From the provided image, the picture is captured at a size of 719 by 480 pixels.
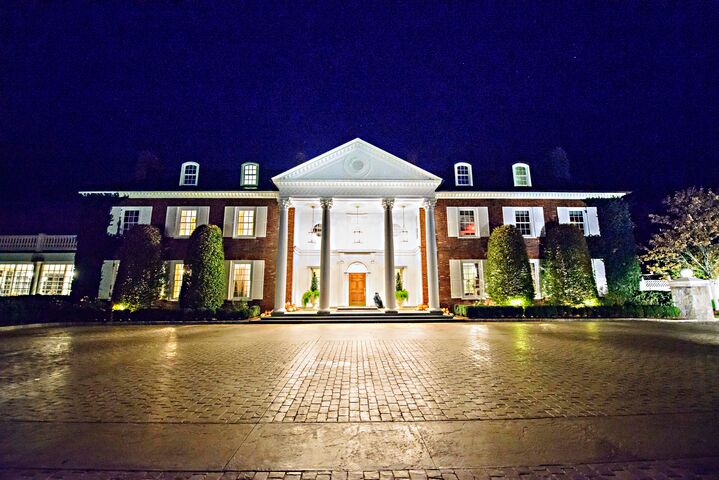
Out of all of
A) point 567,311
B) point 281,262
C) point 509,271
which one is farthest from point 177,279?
point 567,311

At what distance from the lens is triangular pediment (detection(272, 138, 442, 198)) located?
783 inches

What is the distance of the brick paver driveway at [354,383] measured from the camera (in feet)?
12.7

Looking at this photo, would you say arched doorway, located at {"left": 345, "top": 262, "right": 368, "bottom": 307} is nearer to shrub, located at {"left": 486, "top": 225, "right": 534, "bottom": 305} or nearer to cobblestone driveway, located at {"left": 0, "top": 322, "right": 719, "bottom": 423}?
shrub, located at {"left": 486, "top": 225, "right": 534, "bottom": 305}

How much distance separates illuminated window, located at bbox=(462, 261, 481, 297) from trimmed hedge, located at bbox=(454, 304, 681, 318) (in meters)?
3.14

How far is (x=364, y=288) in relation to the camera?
2308 cm

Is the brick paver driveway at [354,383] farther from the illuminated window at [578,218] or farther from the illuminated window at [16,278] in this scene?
the illuminated window at [16,278]

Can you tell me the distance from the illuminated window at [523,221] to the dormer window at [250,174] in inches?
696

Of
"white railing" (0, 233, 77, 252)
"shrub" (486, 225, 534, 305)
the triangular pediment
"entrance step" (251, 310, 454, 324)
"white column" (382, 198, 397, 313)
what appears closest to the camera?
"entrance step" (251, 310, 454, 324)

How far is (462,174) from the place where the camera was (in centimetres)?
2258

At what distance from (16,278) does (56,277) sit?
8.83 ft

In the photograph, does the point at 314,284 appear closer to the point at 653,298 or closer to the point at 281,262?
the point at 281,262

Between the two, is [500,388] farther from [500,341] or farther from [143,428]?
[500,341]

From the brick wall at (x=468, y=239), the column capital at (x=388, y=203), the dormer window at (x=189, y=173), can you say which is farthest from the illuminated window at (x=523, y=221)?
the dormer window at (x=189, y=173)

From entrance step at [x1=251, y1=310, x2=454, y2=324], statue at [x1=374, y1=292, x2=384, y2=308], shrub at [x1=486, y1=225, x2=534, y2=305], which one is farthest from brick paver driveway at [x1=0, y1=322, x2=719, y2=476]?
statue at [x1=374, y1=292, x2=384, y2=308]
